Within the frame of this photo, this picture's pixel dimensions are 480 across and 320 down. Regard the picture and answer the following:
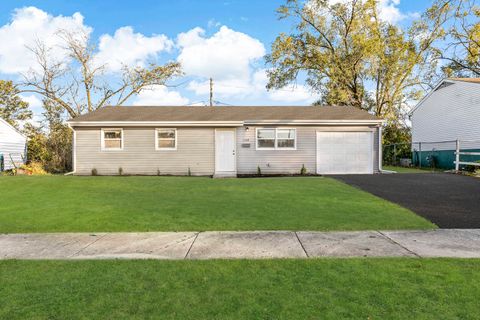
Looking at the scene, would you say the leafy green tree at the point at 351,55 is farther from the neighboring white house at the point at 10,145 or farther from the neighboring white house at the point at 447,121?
the neighboring white house at the point at 10,145

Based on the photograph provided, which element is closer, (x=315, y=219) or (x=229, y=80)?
(x=315, y=219)

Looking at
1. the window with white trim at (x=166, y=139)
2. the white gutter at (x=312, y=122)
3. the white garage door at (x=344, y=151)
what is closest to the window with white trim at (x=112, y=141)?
the window with white trim at (x=166, y=139)

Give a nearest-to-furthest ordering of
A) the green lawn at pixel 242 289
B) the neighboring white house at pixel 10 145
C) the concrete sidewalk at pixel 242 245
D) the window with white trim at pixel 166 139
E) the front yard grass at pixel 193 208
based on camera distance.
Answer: the green lawn at pixel 242 289 → the concrete sidewalk at pixel 242 245 → the front yard grass at pixel 193 208 → the window with white trim at pixel 166 139 → the neighboring white house at pixel 10 145

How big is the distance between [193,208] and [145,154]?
31.7 feet

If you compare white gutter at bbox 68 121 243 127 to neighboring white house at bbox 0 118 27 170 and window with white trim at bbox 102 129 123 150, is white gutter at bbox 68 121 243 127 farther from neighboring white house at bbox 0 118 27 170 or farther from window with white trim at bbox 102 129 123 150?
neighboring white house at bbox 0 118 27 170

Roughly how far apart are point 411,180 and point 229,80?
30.2 meters

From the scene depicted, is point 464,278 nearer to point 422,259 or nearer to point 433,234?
point 422,259

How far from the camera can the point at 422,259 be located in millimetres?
4617

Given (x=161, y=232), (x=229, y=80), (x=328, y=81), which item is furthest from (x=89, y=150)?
(x=229, y=80)

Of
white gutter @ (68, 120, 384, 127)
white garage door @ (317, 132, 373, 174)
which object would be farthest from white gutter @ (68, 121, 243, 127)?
white garage door @ (317, 132, 373, 174)

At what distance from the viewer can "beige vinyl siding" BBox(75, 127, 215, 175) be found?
→ 1712 centimetres

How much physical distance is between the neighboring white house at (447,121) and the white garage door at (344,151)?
602 centimetres

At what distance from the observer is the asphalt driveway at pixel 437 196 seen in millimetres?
7332

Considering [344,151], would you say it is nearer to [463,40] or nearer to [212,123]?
[212,123]
